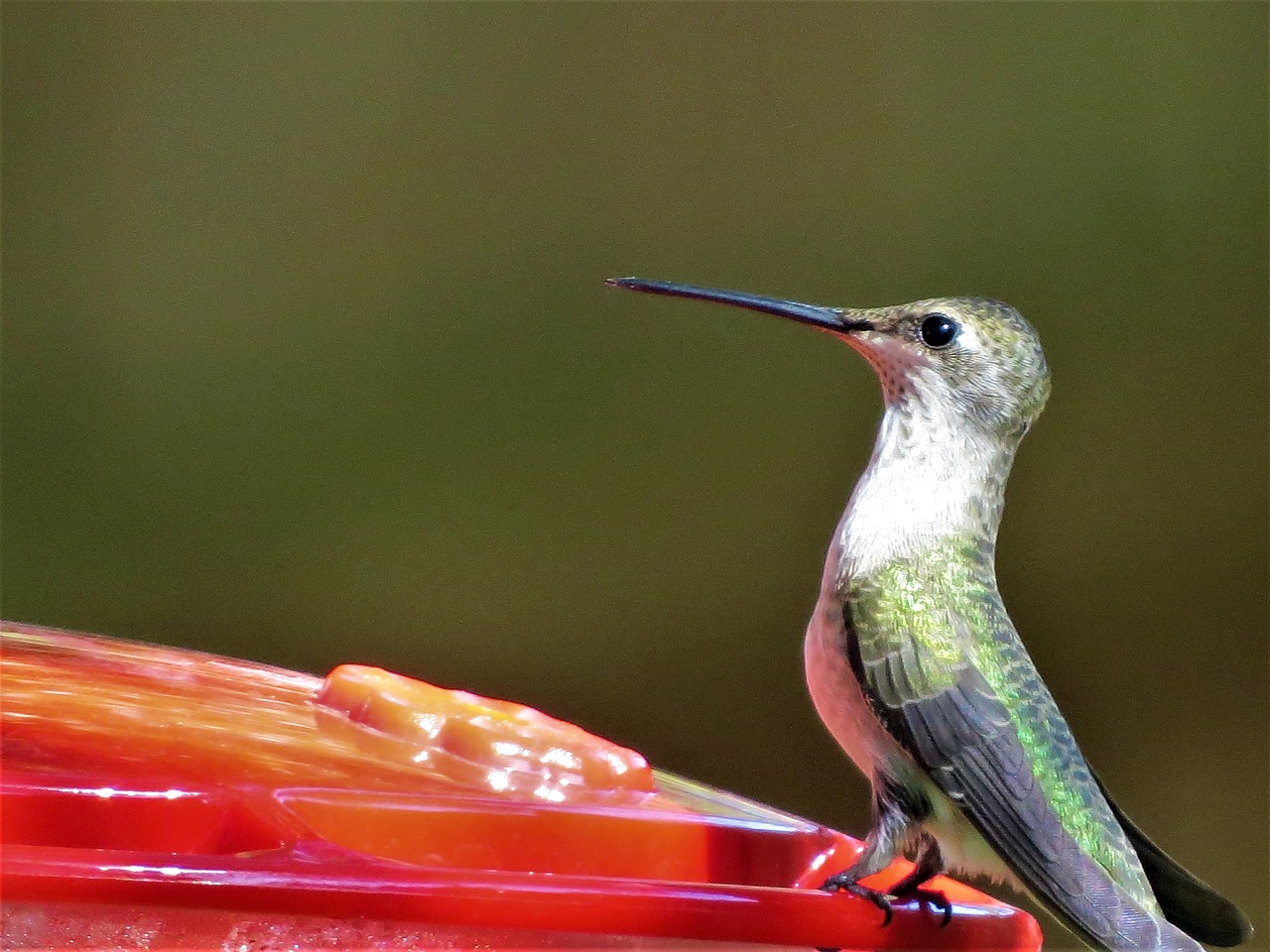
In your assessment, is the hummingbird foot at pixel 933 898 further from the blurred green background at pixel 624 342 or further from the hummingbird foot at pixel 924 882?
the blurred green background at pixel 624 342

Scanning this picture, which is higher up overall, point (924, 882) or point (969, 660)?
point (969, 660)

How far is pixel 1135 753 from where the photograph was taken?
12.9 ft

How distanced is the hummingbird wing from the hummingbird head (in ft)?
0.82

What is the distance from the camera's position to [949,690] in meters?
1.30

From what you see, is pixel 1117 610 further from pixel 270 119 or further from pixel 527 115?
pixel 270 119

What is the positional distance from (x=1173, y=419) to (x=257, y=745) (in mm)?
3385

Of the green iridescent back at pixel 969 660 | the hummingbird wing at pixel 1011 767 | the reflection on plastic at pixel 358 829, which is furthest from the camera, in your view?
the green iridescent back at pixel 969 660

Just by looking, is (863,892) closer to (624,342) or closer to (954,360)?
(954,360)

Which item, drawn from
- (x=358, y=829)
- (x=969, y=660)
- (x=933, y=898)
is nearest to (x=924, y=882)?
(x=933, y=898)

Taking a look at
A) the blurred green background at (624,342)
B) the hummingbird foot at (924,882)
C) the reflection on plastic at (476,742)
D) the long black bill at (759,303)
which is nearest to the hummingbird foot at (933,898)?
the hummingbird foot at (924,882)

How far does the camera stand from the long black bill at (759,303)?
1.30 m

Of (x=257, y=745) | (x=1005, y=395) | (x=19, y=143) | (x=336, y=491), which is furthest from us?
(x=336, y=491)

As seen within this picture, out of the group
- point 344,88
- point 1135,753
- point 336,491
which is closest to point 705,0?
point 344,88

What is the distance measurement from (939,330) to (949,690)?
42cm
